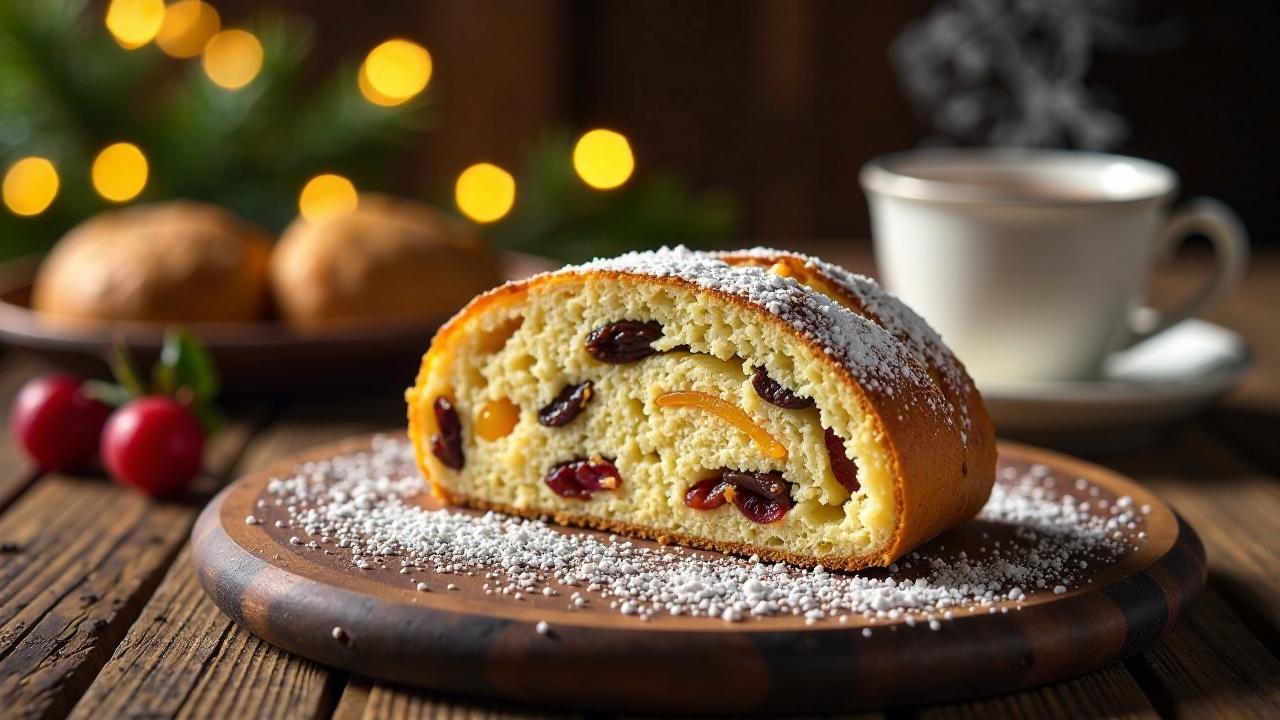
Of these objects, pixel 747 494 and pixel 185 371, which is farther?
pixel 185 371

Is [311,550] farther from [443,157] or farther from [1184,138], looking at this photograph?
[1184,138]

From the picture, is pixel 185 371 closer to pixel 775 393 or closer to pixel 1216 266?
pixel 775 393

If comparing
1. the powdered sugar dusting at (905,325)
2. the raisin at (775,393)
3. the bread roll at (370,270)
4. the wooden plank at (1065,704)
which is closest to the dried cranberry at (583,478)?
the raisin at (775,393)

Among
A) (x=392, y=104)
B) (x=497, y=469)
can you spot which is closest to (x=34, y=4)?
(x=392, y=104)

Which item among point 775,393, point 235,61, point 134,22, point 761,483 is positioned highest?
point 134,22

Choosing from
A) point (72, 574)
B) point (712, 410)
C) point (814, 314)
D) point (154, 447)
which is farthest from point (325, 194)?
point (814, 314)
